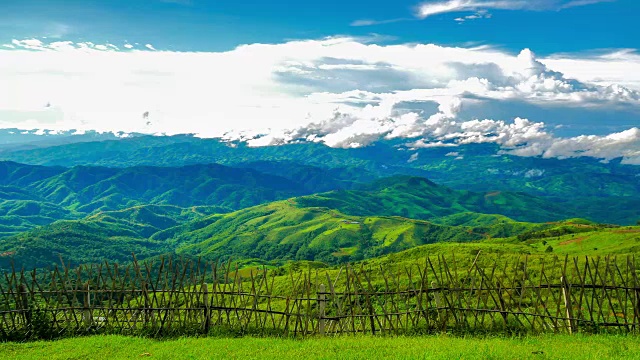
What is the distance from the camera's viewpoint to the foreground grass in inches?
607

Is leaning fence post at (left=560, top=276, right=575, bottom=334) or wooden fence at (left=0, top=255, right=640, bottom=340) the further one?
wooden fence at (left=0, top=255, right=640, bottom=340)

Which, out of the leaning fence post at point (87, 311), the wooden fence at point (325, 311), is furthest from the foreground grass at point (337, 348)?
the leaning fence post at point (87, 311)

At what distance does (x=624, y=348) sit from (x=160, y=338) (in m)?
18.5

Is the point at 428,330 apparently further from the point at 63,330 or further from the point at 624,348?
the point at 63,330

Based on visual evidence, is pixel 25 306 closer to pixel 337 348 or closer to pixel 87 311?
pixel 87 311

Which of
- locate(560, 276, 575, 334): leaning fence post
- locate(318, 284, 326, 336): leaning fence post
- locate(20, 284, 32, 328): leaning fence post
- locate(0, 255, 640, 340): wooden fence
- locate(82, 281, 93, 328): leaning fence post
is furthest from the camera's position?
locate(82, 281, 93, 328): leaning fence post

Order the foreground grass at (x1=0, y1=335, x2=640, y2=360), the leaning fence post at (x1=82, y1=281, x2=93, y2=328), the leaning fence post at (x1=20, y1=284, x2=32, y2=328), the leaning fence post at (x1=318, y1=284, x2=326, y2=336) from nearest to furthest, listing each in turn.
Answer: the foreground grass at (x1=0, y1=335, x2=640, y2=360) → the leaning fence post at (x1=318, y1=284, x2=326, y2=336) → the leaning fence post at (x1=20, y1=284, x2=32, y2=328) → the leaning fence post at (x1=82, y1=281, x2=93, y2=328)

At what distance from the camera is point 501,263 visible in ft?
184

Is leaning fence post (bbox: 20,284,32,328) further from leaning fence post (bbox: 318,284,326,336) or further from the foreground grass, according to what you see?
leaning fence post (bbox: 318,284,326,336)

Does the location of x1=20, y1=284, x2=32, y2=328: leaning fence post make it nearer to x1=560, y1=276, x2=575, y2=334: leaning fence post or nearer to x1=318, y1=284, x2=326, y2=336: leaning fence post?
x1=318, y1=284, x2=326, y2=336: leaning fence post

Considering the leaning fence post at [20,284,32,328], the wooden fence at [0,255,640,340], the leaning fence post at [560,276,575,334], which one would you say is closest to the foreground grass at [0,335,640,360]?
the leaning fence post at [560,276,575,334]

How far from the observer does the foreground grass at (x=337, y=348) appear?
15406mm

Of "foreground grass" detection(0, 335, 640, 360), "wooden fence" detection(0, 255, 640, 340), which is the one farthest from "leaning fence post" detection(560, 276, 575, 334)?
"foreground grass" detection(0, 335, 640, 360)

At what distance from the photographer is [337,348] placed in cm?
1753
